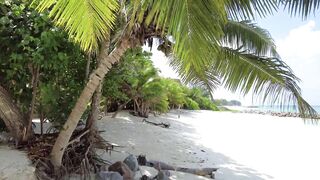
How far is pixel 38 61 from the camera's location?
5.85 meters

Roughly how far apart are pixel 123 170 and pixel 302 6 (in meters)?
3.63

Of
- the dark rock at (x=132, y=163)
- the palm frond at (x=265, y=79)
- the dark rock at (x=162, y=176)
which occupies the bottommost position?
the dark rock at (x=162, y=176)

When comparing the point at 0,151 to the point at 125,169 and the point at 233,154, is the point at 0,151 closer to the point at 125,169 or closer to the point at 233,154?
the point at 125,169

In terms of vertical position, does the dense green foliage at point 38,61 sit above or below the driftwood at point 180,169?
above

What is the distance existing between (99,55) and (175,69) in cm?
162

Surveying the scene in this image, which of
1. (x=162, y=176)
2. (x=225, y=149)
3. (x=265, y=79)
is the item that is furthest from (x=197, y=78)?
(x=225, y=149)

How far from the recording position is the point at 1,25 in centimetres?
609

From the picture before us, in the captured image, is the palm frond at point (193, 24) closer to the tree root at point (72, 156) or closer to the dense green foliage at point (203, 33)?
the dense green foliage at point (203, 33)

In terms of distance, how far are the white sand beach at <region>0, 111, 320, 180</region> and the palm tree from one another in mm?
1899

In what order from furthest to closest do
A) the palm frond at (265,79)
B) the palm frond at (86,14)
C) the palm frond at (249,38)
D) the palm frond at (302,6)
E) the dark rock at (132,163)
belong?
the palm frond at (249,38) < the dark rock at (132,163) < the palm frond at (265,79) < the palm frond at (302,6) < the palm frond at (86,14)

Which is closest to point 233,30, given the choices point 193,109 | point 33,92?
point 33,92

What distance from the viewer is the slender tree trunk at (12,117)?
6.35 m

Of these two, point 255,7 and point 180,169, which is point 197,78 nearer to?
point 180,169

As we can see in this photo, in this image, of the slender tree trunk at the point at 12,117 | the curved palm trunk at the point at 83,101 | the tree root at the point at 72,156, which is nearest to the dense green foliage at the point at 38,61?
the slender tree trunk at the point at 12,117
